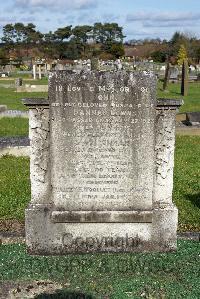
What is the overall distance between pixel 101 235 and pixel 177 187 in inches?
145

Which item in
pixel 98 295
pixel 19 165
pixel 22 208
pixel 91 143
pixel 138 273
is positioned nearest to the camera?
pixel 98 295

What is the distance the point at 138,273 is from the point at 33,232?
4.77ft

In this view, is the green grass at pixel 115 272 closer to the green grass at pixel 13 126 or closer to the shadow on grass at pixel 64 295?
the shadow on grass at pixel 64 295

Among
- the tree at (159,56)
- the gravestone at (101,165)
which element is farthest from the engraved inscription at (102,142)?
the tree at (159,56)

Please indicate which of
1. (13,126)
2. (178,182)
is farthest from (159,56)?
(178,182)

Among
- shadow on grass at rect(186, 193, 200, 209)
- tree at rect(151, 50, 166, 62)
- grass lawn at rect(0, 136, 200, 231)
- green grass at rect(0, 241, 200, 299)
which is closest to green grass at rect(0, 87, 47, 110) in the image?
grass lawn at rect(0, 136, 200, 231)

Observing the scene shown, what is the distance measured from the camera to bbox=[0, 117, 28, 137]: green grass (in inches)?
598

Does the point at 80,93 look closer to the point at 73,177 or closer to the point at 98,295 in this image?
the point at 73,177

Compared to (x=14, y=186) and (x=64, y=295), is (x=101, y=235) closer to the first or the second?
(x=64, y=295)

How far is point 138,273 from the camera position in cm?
530

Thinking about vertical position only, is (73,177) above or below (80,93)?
below

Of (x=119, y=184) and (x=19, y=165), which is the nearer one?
(x=119, y=184)

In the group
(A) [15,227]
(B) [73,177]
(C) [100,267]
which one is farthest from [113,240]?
(A) [15,227]

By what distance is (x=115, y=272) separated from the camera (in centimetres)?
531
